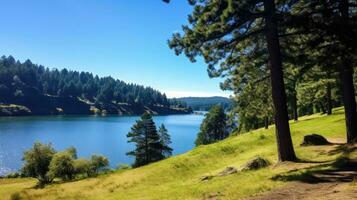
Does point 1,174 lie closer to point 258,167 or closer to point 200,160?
point 200,160

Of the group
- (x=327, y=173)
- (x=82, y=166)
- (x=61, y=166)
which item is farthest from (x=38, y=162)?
(x=327, y=173)

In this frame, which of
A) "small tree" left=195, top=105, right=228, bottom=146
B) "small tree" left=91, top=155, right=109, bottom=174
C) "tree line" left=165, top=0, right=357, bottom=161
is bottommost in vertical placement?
"small tree" left=91, top=155, right=109, bottom=174

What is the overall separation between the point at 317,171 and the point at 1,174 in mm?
67925

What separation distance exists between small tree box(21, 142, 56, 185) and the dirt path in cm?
4471

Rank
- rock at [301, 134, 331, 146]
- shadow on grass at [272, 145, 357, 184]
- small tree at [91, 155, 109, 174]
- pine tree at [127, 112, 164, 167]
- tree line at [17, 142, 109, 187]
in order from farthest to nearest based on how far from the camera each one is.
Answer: pine tree at [127, 112, 164, 167] → small tree at [91, 155, 109, 174] → tree line at [17, 142, 109, 187] → rock at [301, 134, 331, 146] → shadow on grass at [272, 145, 357, 184]

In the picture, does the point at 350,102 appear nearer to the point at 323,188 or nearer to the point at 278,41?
the point at 278,41

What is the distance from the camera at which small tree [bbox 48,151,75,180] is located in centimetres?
4753

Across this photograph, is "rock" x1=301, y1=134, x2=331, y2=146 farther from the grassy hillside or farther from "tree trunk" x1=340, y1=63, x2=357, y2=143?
"tree trunk" x1=340, y1=63, x2=357, y2=143

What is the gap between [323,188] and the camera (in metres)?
10.5

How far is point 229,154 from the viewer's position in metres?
28.0

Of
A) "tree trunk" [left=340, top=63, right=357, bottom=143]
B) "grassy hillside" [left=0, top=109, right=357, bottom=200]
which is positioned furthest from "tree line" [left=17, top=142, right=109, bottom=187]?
"tree trunk" [left=340, top=63, right=357, bottom=143]

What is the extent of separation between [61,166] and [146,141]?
83.0 ft

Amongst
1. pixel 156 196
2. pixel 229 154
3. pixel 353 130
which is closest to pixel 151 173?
pixel 229 154

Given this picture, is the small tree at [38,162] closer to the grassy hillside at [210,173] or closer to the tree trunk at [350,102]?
the grassy hillside at [210,173]
